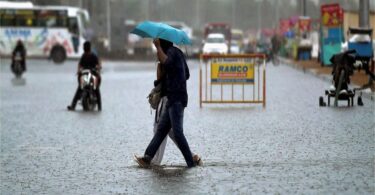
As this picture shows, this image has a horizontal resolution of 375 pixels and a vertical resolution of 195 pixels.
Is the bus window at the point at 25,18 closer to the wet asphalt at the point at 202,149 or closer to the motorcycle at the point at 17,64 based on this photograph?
the motorcycle at the point at 17,64

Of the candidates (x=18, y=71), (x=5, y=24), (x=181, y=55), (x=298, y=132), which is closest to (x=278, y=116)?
(x=298, y=132)

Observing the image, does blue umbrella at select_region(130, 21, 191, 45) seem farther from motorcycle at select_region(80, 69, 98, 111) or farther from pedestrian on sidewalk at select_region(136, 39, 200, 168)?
motorcycle at select_region(80, 69, 98, 111)

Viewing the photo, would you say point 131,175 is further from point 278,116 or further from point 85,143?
point 278,116

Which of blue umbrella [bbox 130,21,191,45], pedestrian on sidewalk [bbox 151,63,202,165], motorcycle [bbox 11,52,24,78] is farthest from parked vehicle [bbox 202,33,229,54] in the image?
blue umbrella [bbox 130,21,191,45]

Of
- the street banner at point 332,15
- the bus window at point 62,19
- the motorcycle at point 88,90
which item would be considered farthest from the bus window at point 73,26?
the motorcycle at point 88,90

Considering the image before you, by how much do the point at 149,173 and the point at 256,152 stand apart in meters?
2.59

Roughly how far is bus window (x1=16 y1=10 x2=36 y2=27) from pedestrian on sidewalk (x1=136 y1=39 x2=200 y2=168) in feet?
185

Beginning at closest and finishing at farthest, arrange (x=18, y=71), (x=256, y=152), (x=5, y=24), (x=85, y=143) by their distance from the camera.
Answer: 1. (x=256, y=152)
2. (x=85, y=143)
3. (x=18, y=71)
4. (x=5, y=24)

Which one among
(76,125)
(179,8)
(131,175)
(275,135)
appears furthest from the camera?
(179,8)

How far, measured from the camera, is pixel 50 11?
6950cm

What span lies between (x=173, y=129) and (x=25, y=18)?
57004 millimetres

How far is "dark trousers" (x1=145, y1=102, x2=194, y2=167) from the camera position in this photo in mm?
13141

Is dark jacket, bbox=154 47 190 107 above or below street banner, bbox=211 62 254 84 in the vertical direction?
above

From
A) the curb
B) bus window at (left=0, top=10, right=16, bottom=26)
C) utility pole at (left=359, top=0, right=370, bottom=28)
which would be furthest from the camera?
Answer: bus window at (left=0, top=10, right=16, bottom=26)
